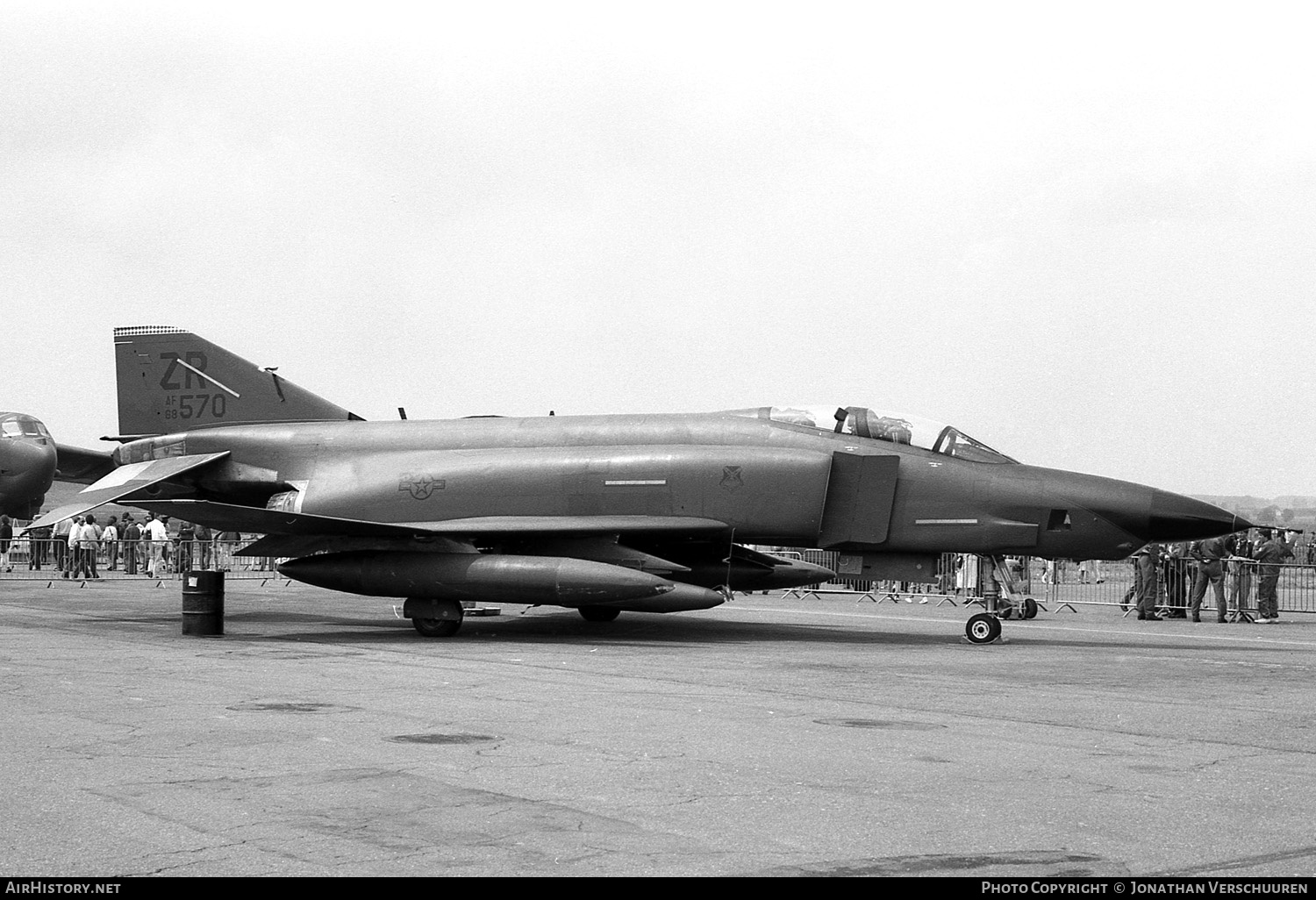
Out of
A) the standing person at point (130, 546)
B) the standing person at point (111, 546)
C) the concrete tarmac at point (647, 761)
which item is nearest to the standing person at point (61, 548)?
the standing person at point (111, 546)

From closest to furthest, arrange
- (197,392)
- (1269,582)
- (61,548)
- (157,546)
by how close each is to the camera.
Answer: (197,392) < (1269,582) < (157,546) < (61,548)

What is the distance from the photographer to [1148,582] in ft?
78.2

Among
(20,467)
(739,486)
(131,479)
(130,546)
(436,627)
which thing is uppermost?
(20,467)

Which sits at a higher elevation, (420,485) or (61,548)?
(420,485)

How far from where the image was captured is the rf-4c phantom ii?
51.6 feet

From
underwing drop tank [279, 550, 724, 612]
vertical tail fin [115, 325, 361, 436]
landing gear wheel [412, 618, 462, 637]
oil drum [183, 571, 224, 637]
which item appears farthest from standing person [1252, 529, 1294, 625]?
oil drum [183, 571, 224, 637]

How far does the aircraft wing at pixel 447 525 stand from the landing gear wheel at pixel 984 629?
318cm

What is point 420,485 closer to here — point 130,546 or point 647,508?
point 647,508

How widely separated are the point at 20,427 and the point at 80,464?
2838 millimetres

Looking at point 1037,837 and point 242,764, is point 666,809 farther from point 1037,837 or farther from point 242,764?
point 242,764

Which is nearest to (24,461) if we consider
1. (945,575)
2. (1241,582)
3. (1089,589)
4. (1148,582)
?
(945,575)

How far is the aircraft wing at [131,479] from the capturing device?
1727cm
